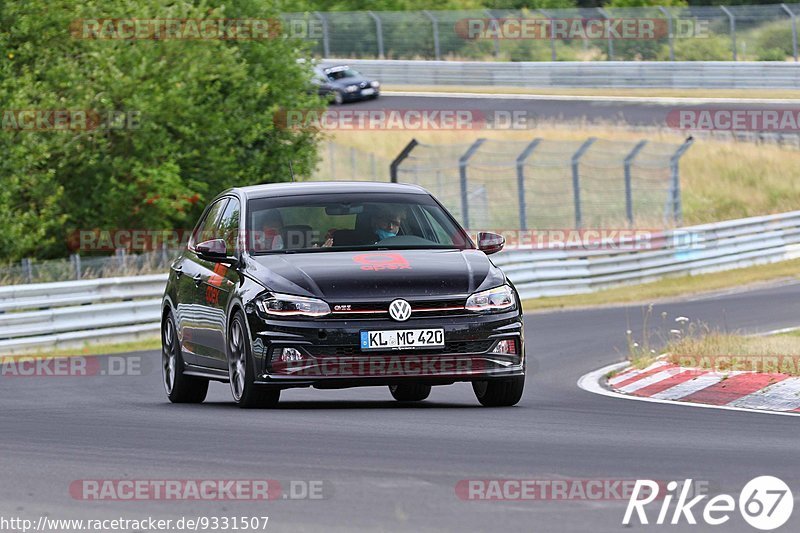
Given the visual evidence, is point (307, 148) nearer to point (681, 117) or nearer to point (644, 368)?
point (681, 117)

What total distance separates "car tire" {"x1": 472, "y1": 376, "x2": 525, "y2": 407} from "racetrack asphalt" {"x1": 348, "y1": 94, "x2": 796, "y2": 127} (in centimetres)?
3416

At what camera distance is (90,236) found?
29.6 m

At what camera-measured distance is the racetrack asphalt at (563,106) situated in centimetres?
4603

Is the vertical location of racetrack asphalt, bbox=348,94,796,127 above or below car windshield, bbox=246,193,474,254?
below

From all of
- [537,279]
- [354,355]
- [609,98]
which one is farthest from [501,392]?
[609,98]

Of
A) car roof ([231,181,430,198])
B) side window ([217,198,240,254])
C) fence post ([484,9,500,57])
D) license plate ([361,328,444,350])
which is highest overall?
car roof ([231,181,430,198])

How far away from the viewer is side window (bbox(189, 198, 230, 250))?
1230 cm

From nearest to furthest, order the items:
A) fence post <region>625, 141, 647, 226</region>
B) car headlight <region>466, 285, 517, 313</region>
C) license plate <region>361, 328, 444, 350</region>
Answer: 1. license plate <region>361, 328, 444, 350</region>
2. car headlight <region>466, 285, 517, 313</region>
3. fence post <region>625, 141, 647, 226</region>

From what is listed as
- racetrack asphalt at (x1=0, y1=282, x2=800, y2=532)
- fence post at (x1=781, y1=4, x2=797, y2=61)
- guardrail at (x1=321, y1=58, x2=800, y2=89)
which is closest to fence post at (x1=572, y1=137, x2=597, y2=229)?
racetrack asphalt at (x1=0, y1=282, x2=800, y2=532)

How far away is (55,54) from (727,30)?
26.8 metres

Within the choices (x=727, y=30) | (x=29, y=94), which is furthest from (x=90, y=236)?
(x=727, y=30)

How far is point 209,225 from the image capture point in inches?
492

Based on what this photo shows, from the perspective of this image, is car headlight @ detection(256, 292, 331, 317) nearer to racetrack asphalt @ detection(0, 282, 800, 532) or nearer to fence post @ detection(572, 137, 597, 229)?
racetrack asphalt @ detection(0, 282, 800, 532)

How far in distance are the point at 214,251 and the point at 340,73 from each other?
139ft
